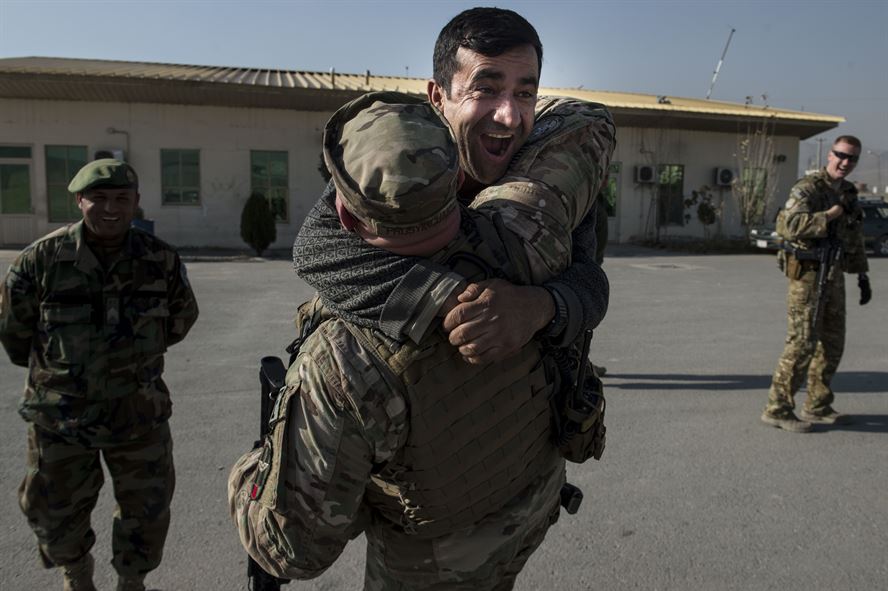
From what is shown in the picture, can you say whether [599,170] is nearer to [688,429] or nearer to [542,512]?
[542,512]

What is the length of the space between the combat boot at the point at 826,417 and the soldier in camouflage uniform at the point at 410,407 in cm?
434

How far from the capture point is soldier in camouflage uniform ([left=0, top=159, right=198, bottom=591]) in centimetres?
287

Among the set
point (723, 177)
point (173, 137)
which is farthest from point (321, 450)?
point (723, 177)

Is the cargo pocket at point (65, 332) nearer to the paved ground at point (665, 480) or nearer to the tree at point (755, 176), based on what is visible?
the paved ground at point (665, 480)

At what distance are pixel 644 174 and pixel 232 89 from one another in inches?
493

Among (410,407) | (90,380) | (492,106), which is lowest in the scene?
(90,380)

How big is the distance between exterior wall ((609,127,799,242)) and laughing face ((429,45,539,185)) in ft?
71.2

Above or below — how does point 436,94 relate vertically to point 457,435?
above

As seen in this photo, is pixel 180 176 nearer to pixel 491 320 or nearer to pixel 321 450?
pixel 321 450

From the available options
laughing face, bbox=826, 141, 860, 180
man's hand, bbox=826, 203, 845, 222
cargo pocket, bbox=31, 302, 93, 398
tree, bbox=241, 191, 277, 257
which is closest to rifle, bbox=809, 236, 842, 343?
man's hand, bbox=826, 203, 845, 222

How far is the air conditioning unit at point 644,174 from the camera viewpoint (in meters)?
22.5

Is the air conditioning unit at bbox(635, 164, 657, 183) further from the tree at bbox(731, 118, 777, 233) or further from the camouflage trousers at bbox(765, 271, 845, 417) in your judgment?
the camouflage trousers at bbox(765, 271, 845, 417)

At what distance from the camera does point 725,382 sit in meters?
6.16

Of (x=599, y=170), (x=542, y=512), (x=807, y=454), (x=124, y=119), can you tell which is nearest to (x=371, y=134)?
(x=599, y=170)
